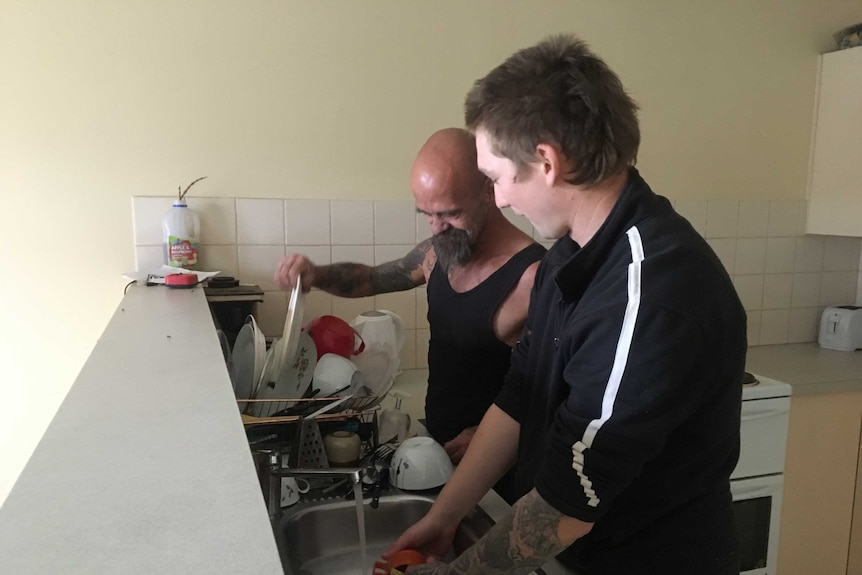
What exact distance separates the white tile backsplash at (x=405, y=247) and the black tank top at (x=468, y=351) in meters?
0.64

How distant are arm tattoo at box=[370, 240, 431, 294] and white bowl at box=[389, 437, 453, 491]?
719 mm

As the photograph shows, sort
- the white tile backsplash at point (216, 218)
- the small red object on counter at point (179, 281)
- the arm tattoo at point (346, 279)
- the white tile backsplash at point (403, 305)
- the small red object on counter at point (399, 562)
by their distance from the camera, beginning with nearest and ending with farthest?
1. the small red object on counter at point (399, 562)
2. the small red object on counter at point (179, 281)
3. the arm tattoo at point (346, 279)
4. the white tile backsplash at point (216, 218)
5. the white tile backsplash at point (403, 305)

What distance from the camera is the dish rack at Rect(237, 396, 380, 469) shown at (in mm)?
1062

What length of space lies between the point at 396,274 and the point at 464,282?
0.39 m

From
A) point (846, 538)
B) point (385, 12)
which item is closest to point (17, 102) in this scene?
point (385, 12)

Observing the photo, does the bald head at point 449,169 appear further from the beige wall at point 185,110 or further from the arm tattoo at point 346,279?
the beige wall at point 185,110

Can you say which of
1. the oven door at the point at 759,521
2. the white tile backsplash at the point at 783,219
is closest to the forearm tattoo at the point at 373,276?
the oven door at the point at 759,521

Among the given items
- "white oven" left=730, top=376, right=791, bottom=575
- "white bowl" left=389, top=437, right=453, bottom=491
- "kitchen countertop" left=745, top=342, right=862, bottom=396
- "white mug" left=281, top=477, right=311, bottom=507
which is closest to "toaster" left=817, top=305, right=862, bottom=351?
"kitchen countertop" left=745, top=342, right=862, bottom=396

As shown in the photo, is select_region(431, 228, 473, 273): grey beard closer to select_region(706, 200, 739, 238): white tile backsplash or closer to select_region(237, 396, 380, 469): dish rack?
select_region(237, 396, 380, 469): dish rack

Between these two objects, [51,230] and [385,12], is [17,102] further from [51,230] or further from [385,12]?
[385,12]

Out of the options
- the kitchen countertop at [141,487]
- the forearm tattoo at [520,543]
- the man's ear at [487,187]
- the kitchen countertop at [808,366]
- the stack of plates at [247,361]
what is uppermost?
the man's ear at [487,187]

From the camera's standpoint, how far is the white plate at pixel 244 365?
1.16 m

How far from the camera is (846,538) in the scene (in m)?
2.28

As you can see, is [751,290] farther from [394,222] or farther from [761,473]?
[394,222]
